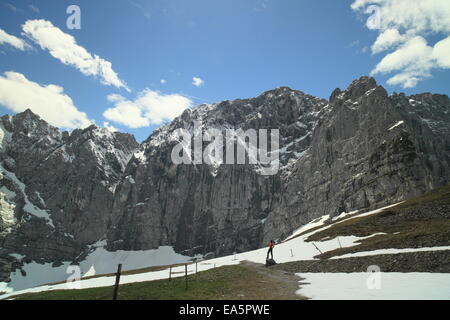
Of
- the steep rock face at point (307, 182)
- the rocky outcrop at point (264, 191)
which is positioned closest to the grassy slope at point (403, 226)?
the steep rock face at point (307, 182)

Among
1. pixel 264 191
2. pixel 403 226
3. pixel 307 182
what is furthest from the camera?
pixel 264 191

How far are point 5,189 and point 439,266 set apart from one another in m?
226

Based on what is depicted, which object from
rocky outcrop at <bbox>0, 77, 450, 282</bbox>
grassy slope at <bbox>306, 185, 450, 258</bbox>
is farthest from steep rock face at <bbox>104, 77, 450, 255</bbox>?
grassy slope at <bbox>306, 185, 450, 258</bbox>

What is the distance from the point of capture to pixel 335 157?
414 feet

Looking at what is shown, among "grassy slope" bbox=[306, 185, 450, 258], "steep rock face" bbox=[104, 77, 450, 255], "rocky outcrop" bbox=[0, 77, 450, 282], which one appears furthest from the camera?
"rocky outcrop" bbox=[0, 77, 450, 282]

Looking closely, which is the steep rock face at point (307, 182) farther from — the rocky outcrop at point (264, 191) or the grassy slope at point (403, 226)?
the grassy slope at point (403, 226)

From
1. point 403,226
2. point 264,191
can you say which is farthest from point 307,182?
point 403,226

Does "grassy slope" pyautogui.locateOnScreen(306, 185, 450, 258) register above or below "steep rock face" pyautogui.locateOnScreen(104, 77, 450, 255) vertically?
below

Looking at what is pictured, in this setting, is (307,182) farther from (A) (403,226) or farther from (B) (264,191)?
(A) (403,226)

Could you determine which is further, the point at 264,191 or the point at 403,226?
the point at 264,191

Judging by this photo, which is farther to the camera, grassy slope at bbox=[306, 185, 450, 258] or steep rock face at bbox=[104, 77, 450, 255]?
steep rock face at bbox=[104, 77, 450, 255]

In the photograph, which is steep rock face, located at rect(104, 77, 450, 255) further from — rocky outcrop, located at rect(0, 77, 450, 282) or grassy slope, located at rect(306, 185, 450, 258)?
grassy slope, located at rect(306, 185, 450, 258)

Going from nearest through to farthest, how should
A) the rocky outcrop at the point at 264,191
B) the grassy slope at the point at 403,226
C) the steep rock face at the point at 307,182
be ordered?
the grassy slope at the point at 403,226, the steep rock face at the point at 307,182, the rocky outcrop at the point at 264,191
